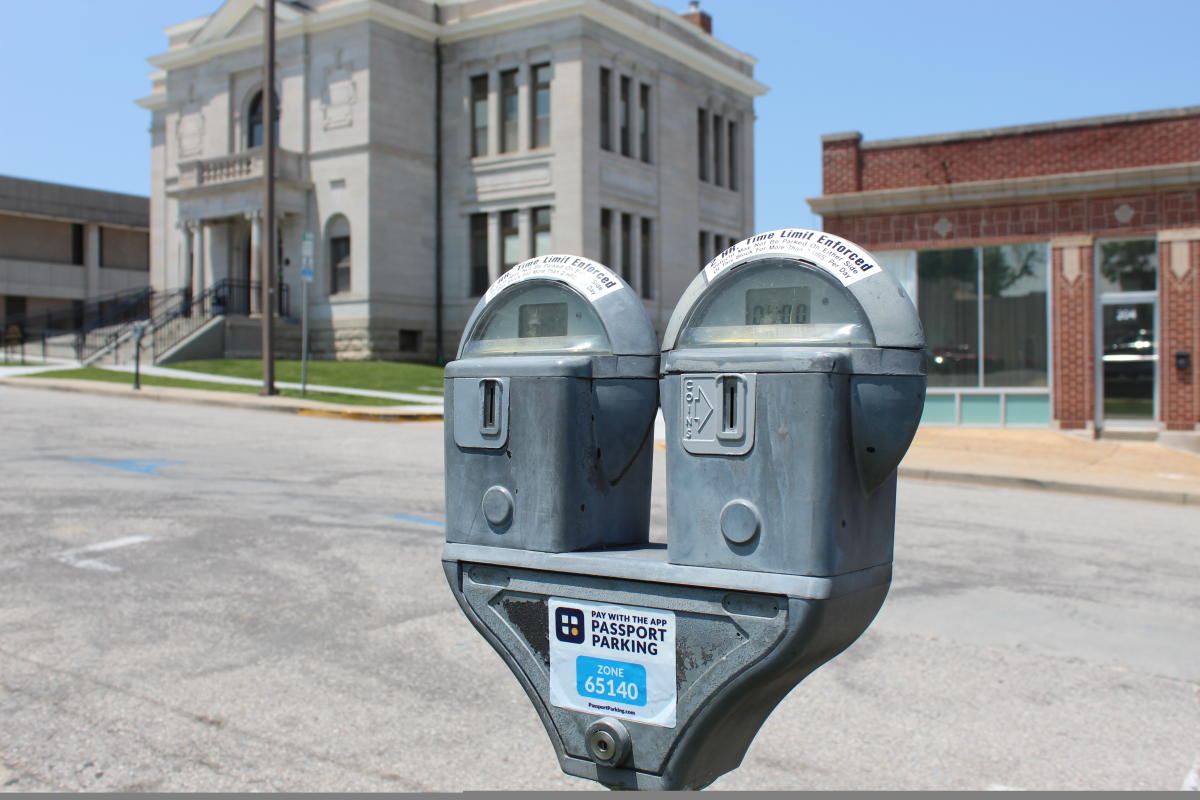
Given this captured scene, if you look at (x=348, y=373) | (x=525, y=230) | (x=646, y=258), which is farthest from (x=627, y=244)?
(x=348, y=373)

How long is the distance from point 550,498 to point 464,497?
0.72 ft

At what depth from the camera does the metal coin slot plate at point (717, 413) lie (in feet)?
7.08

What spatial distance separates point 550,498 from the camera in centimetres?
239

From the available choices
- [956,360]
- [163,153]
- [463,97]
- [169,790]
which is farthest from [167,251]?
[169,790]

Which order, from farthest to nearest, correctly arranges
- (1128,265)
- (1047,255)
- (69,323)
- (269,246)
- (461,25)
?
(69,323)
(461,25)
(269,246)
(1047,255)
(1128,265)

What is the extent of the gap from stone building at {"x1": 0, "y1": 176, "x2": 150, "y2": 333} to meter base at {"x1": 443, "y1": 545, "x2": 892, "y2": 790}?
4717 centimetres

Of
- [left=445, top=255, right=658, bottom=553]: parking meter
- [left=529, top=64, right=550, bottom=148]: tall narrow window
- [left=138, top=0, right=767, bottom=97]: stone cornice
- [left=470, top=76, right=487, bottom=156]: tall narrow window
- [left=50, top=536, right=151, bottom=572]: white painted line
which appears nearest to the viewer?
[left=445, top=255, right=658, bottom=553]: parking meter

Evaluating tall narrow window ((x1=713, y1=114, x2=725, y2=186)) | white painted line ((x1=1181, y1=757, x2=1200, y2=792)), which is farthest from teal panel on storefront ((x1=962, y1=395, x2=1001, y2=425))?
tall narrow window ((x1=713, y1=114, x2=725, y2=186))

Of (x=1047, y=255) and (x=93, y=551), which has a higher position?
(x=1047, y=255)

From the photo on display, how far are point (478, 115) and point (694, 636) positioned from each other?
3321cm

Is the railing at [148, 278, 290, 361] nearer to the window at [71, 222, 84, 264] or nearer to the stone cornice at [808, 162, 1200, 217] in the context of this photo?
the window at [71, 222, 84, 264]

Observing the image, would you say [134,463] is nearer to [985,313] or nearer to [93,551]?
[93,551]

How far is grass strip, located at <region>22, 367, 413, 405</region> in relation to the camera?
2109 cm

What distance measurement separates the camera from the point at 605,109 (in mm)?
33281
